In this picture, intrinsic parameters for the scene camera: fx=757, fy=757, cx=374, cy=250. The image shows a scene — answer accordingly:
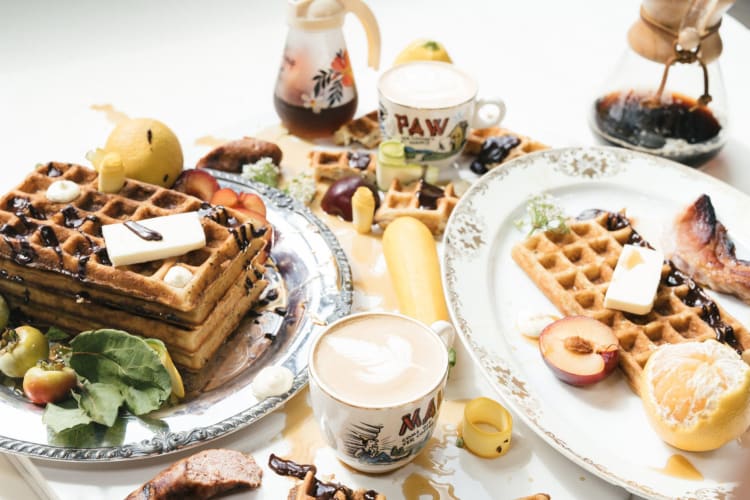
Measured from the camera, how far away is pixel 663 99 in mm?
2883

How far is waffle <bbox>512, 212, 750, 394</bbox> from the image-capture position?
2.17 meters

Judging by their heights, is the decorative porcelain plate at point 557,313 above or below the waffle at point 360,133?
below

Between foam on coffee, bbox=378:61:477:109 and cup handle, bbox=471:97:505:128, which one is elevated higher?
foam on coffee, bbox=378:61:477:109

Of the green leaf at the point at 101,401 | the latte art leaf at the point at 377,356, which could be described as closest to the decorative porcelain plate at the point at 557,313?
the latte art leaf at the point at 377,356

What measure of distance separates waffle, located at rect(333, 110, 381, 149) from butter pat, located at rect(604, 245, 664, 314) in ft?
4.08

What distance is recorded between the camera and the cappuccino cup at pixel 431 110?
284 centimetres

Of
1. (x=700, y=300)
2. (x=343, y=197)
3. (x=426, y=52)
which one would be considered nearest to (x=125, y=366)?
(x=343, y=197)

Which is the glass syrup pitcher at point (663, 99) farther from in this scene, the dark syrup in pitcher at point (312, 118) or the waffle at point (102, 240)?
the waffle at point (102, 240)

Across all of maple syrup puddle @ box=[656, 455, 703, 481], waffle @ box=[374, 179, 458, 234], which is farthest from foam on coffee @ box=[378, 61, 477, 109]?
maple syrup puddle @ box=[656, 455, 703, 481]

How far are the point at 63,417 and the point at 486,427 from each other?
1075mm

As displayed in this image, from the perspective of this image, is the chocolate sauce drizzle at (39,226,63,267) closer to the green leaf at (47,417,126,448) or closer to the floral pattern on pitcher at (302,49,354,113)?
the green leaf at (47,417,126,448)

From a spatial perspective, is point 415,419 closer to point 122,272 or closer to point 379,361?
point 379,361

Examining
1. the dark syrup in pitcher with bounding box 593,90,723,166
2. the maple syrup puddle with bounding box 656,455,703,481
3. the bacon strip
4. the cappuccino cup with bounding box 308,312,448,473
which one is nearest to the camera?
the cappuccino cup with bounding box 308,312,448,473

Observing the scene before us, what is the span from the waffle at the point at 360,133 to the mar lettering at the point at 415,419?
5.38ft
